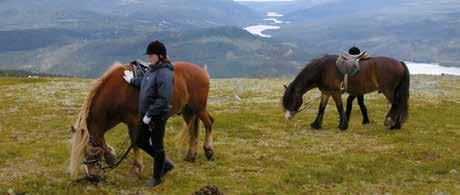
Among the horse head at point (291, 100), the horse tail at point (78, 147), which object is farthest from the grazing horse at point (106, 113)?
the horse head at point (291, 100)

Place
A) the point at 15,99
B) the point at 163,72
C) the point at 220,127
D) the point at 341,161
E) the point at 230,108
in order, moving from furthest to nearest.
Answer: the point at 15,99, the point at 230,108, the point at 220,127, the point at 341,161, the point at 163,72

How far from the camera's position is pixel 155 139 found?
1233cm

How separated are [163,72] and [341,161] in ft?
23.5

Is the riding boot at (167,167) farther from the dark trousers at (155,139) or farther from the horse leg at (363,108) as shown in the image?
the horse leg at (363,108)

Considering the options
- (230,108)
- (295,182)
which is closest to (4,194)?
(295,182)

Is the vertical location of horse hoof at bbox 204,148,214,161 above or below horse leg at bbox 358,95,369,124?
above

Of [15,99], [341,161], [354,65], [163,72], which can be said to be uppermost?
[163,72]

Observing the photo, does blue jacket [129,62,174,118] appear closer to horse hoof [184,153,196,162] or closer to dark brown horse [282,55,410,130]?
horse hoof [184,153,196,162]

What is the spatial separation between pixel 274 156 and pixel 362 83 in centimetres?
641

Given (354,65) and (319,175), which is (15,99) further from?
(319,175)

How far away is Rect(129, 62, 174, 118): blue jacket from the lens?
38.5ft

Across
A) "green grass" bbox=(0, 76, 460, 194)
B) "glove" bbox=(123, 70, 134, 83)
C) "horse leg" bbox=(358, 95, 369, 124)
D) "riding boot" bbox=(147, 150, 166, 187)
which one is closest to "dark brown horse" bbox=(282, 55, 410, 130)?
"green grass" bbox=(0, 76, 460, 194)

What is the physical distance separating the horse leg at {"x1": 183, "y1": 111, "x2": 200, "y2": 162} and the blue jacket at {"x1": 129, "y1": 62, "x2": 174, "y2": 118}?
3170 mm

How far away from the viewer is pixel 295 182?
45.6ft
